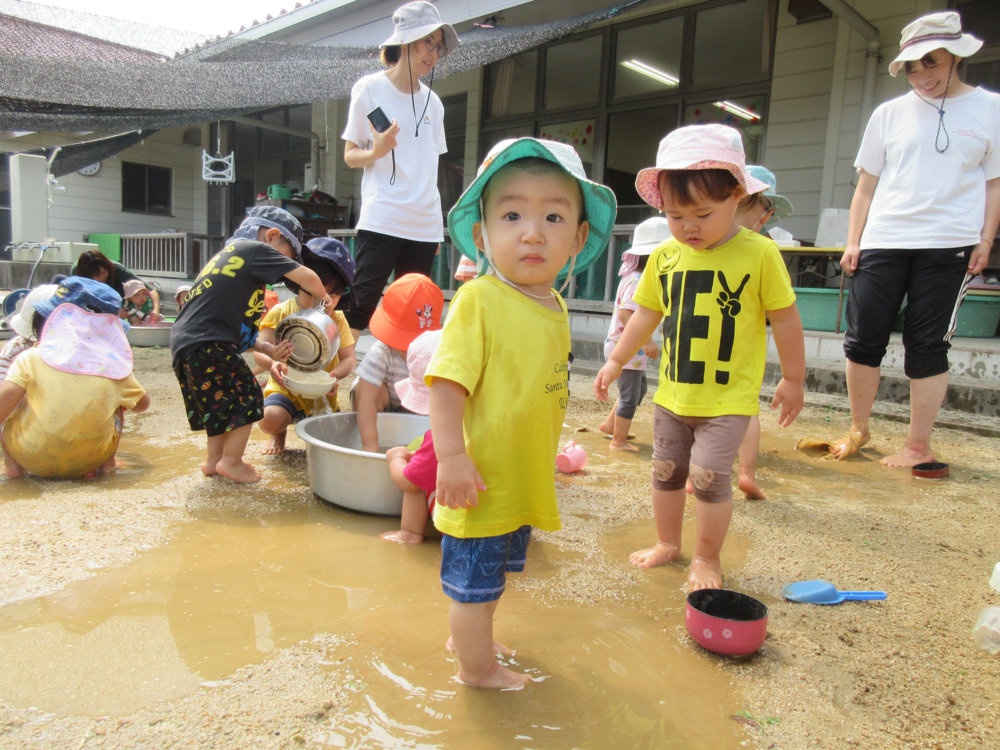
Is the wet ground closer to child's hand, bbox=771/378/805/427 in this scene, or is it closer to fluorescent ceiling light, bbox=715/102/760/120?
child's hand, bbox=771/378/805/427

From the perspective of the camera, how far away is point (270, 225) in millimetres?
3064

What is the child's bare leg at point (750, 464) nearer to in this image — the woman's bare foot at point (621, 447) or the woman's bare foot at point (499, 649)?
the woman's bare foot at point (621, 447)

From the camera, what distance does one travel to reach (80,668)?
139 cm

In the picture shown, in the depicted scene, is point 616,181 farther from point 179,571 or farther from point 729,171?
point 179,571

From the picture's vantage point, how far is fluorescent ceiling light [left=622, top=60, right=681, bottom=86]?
814 cm

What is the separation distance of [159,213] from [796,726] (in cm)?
1651

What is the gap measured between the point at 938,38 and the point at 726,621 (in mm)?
2829

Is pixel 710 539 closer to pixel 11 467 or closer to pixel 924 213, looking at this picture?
pixel 924 213

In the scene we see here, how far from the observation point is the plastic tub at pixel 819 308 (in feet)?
17.6

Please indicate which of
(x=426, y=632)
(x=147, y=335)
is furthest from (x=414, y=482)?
(x=147, y=335)

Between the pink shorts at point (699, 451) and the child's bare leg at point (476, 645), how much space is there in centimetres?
82

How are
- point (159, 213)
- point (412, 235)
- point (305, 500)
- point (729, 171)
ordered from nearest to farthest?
point (729, 171), point (305, 500), point (412, 235), point (159, 213)

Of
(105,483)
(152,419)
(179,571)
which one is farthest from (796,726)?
(152,419)

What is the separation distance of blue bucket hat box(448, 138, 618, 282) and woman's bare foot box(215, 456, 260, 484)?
5.39 ft
